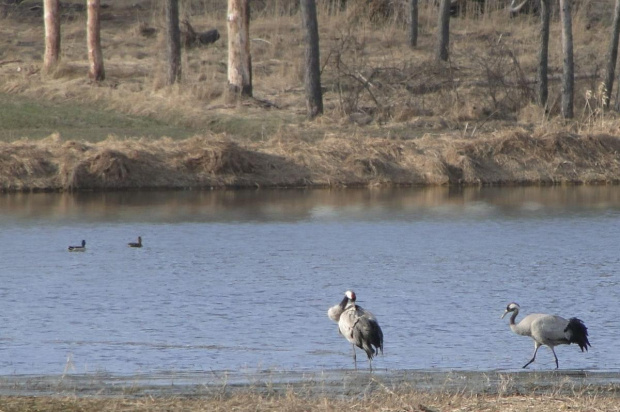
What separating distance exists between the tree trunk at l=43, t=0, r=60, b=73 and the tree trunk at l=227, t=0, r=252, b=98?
5640mm

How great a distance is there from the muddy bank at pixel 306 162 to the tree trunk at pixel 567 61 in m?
2.58

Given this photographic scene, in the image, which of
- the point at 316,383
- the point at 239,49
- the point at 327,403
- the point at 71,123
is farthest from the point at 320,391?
the point at 239,49

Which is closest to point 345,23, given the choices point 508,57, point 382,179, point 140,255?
point 508,57

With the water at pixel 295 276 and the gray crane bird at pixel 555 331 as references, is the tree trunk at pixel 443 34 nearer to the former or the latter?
the water at pixel 295 276

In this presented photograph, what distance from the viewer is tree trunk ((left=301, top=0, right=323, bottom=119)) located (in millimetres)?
28969

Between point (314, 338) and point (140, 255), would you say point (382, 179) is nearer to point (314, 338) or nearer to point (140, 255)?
point (140, 255)

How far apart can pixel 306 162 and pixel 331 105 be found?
→ 5166 millimetres

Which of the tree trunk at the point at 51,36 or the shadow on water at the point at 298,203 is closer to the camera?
the shadow on water at the point at 298,203

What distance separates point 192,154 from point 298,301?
1132 cm

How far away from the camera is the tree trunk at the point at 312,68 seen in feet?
95.0

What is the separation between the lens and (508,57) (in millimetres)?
35406

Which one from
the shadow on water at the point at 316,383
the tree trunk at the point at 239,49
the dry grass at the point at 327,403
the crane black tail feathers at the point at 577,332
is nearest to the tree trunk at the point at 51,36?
the tree trunk at the point at 239,49

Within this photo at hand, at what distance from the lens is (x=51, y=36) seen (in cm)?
3328

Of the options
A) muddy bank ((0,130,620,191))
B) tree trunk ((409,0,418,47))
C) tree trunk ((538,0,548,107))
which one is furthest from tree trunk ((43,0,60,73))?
tree trunk ((538,0,548,107))
